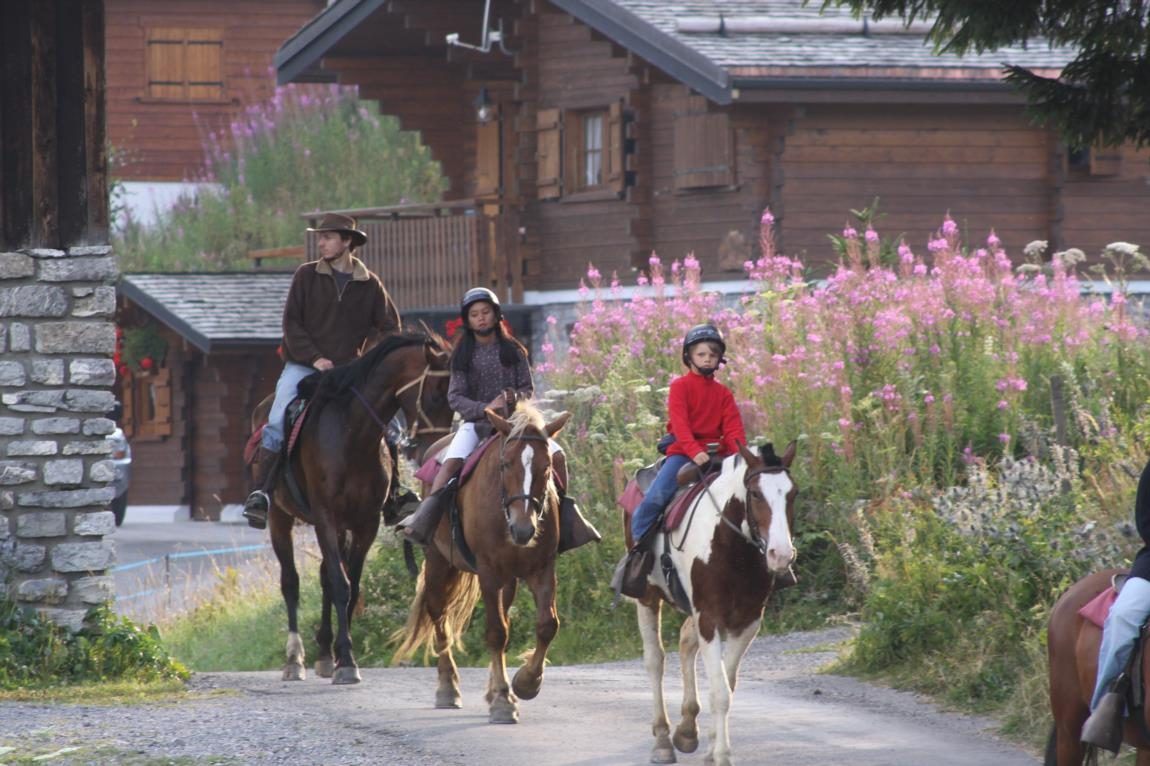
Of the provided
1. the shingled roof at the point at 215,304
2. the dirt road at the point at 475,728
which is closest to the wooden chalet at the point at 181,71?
the shingled roof at the point at 215,304

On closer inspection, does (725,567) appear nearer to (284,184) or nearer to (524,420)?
(524,420)

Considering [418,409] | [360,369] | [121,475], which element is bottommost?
[121,475]

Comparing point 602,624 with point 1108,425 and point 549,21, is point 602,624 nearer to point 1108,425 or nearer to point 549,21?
point 1108,425

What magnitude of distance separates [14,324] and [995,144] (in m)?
16.5

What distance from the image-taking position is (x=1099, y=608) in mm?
8984

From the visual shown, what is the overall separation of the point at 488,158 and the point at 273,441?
18.4 m

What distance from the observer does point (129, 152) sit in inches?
1799

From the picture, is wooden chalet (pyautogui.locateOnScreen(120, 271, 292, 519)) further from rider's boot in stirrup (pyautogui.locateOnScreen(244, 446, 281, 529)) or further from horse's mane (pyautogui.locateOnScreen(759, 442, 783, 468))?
horse's mane (pyautogui.locateOnScreen(759, 442, 783, 468))

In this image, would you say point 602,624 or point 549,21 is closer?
point 602,624

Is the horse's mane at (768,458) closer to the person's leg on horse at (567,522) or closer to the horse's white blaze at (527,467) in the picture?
the horse's white blaze at (527,467)

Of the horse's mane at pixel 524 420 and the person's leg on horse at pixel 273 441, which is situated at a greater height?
the horse's mane at pixel 524 420

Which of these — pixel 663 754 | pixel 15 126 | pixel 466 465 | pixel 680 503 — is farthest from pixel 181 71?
pixel 663 754

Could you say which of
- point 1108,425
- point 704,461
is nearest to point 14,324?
point 704,461

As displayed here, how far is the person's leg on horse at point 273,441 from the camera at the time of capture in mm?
14719
